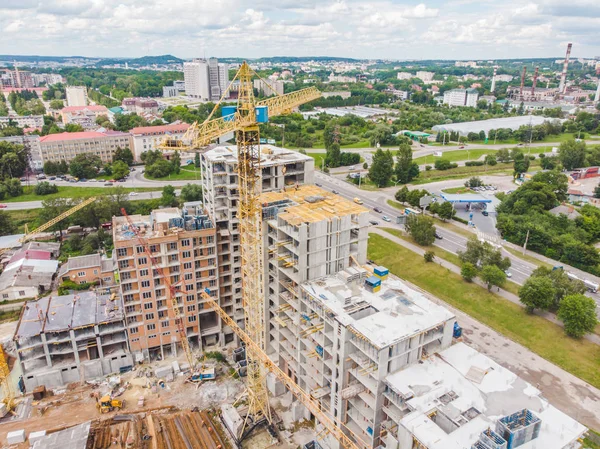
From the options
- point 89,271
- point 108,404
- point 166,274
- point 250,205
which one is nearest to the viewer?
point 250,205

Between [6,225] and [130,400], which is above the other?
[6,225]

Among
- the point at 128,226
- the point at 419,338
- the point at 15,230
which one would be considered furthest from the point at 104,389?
the point at 15,230

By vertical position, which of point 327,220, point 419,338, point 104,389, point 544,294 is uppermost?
point 327,220

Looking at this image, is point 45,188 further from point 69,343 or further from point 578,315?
point 578,315

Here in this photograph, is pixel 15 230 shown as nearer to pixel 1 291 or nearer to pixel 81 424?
pixel 1 291

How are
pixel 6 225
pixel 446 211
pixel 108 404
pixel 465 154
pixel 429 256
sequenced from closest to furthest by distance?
1. pixel 108 404
2. pixel 429 256
3. pixel 6 225
4. pixel 446 211
5. pixel 465 154

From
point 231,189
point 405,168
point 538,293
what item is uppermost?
point 231,189

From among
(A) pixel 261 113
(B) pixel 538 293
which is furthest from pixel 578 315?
(A) pixel 261 113
